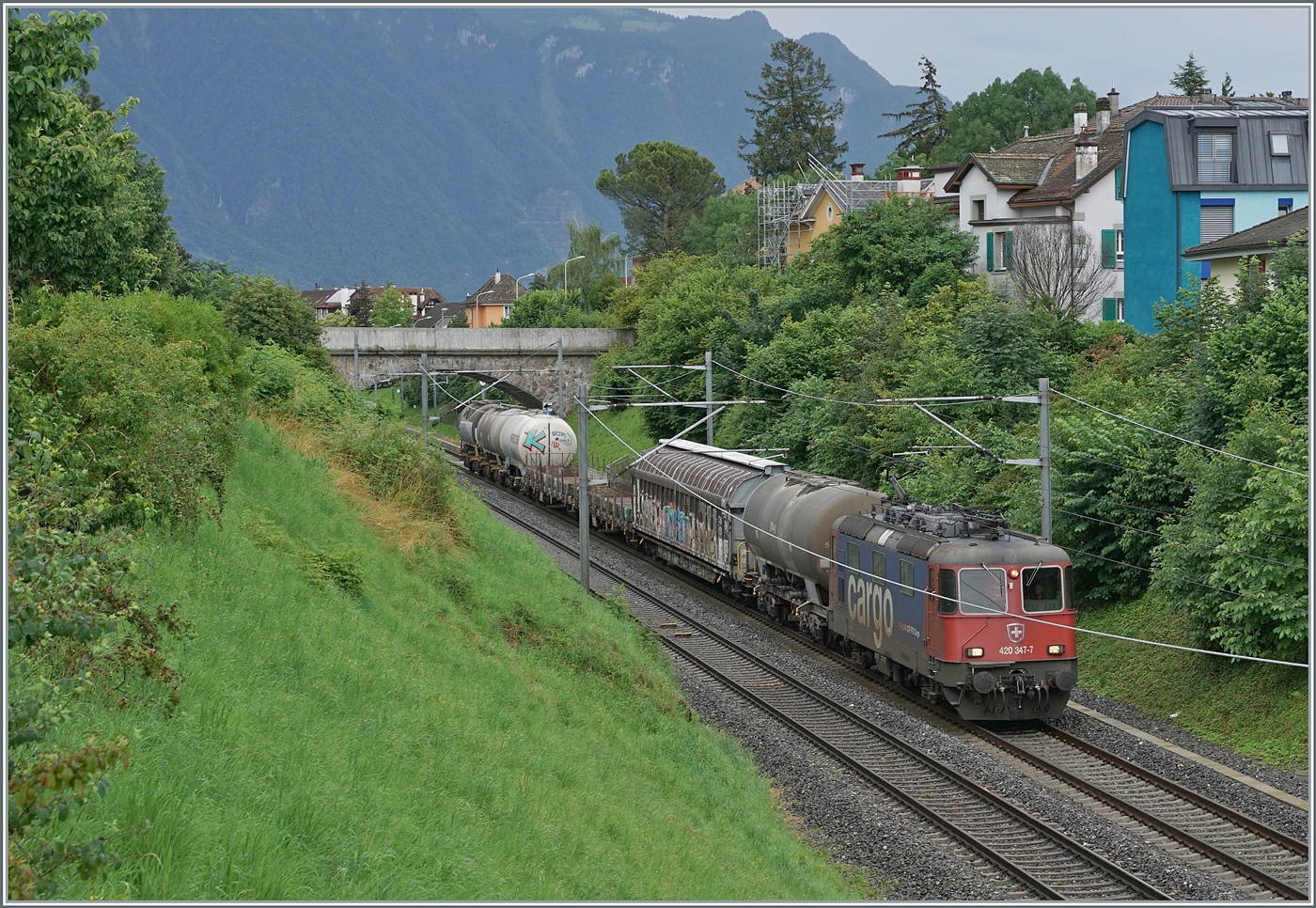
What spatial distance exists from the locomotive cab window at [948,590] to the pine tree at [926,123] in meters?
78.5

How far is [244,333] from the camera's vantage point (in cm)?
4241

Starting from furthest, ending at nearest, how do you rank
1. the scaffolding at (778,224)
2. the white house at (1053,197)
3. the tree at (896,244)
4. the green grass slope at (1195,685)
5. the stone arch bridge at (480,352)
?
1. the scaffolding at (778,224)
2. the stone arch bridge at (480,352)
3. the tree at (896,244)
4. the white house at (1053,197)
5. the green grass slope at (1195,685)

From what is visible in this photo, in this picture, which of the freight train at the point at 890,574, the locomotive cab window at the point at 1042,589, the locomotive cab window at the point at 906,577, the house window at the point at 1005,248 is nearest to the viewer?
the freight train at the point at 890,574

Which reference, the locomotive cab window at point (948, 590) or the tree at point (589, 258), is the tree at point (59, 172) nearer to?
the locomotive cab window at point (948, 590)

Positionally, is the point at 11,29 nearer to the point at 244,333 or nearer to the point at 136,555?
the point at 136,555

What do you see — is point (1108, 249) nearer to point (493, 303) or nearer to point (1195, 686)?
point (1195, 686)

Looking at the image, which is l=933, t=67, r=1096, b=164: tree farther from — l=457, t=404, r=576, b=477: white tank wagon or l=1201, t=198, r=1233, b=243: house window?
l=1201, t=198, r=1233, b=243: house window

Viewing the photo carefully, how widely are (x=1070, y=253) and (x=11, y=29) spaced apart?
39.8 meters

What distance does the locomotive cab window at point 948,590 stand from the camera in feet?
67.8

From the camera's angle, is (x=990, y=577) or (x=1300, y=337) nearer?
(x=990, y=577)

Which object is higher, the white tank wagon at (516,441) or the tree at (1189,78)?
the tree at (1189,78)

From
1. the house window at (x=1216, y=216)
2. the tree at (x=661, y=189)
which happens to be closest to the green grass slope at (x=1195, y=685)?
the house window at (x=1216, y=216)

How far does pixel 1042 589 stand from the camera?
21.0 metres

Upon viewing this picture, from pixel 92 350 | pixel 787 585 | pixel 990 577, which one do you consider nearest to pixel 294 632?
pixel 92 350
